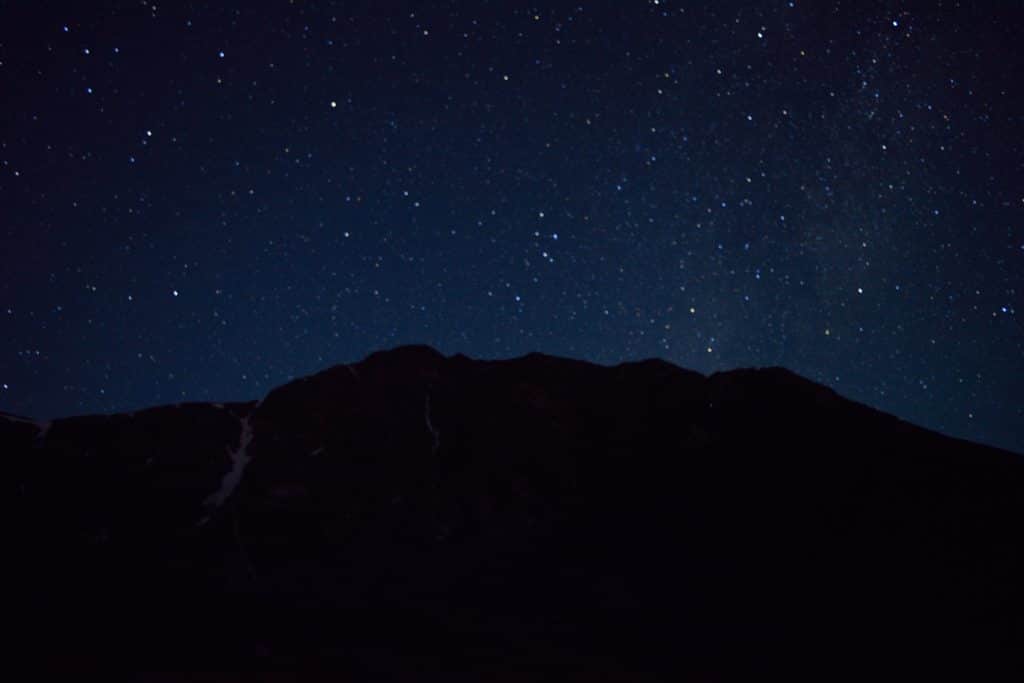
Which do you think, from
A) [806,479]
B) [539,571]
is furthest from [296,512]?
[806,479]

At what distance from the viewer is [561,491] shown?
63375 millimetres

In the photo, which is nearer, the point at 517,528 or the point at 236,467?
the point at 517,528

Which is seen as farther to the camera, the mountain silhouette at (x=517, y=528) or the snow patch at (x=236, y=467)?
the snow patch at (x=236, y=467)

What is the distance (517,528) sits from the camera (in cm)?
5678

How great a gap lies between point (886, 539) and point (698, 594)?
16841 millimetres

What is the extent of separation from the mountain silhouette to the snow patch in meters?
0.31

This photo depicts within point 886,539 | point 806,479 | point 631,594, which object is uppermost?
point 806,479

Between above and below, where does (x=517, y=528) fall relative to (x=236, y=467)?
below

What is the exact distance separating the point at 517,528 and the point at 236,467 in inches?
1114

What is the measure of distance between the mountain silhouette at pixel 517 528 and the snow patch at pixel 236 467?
1.03 feet

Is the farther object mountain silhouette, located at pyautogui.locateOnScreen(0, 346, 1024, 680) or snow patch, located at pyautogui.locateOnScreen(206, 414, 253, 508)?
snow patch, located at pyautogui.locateOnScreen(206, 414, 253, 508)

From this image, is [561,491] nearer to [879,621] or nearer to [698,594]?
[698,594]

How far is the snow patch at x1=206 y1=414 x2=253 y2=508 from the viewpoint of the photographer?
62.1 meters

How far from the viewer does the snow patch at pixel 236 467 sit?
2445 inches
